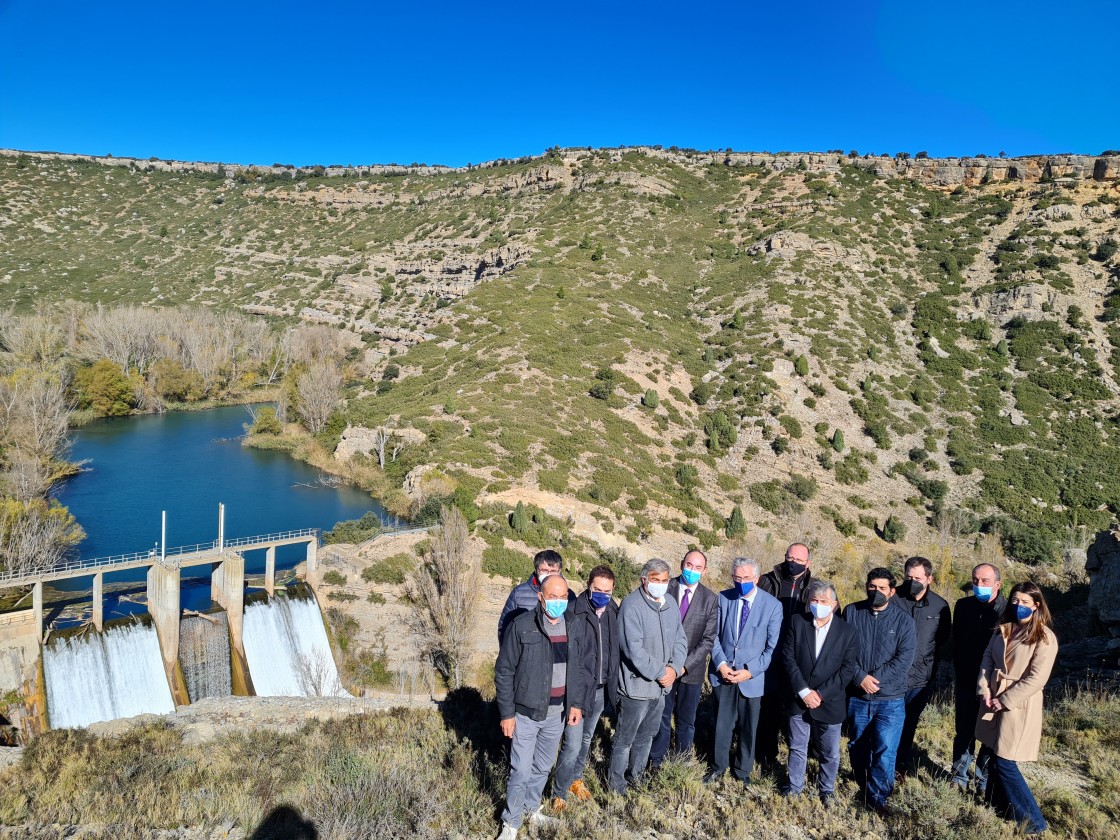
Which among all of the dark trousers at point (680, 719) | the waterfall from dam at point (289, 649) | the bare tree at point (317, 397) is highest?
the bare tree at point (317, 397)

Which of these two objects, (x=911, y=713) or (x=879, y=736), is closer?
(x=879, y=736)

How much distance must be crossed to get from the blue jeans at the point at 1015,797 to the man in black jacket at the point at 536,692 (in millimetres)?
3481

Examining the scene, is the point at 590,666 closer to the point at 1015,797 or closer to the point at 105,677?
the point at 1015,797

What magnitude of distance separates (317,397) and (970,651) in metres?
47.3

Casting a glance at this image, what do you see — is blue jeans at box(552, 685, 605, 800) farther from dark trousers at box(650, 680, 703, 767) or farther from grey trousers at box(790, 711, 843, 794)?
grey trousers at box(790, 711, 843, 794)

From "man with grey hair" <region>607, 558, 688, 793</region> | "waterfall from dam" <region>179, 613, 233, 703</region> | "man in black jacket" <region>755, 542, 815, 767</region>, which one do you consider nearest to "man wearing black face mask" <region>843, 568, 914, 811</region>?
"man in black jacket" <region>755, 542, 815, 767</region>

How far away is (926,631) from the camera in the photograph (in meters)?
5.93

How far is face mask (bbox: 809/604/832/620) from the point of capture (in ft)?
17.7

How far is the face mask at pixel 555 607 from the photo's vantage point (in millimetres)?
4793

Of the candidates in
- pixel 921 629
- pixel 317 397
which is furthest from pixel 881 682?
pixel 317 397

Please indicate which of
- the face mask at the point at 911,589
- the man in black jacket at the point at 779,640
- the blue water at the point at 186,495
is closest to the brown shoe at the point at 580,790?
the man in black jacket at the point at 779,640

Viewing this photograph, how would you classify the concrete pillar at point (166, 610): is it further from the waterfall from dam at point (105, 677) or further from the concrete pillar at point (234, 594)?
the concrete pillar at point (234, 594)

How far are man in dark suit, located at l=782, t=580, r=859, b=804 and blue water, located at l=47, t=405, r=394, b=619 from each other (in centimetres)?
2289

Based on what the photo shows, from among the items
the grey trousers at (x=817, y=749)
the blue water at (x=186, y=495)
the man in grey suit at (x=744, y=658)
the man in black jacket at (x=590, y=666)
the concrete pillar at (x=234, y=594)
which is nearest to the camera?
the man in black jacket at (x=590, y=666)
